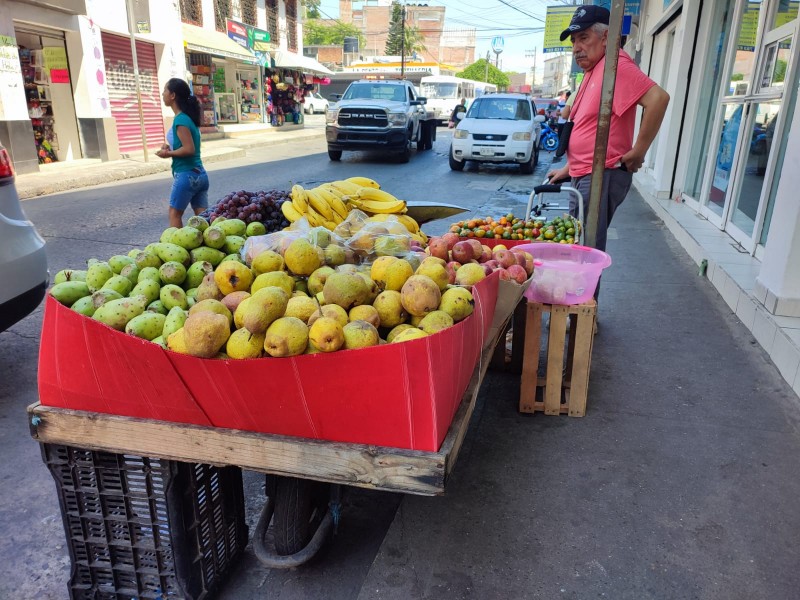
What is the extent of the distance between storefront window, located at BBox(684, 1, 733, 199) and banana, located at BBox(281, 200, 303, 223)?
6772 mm

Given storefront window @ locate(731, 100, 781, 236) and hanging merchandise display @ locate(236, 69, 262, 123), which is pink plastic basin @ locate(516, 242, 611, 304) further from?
hanging merchandise display @ locate(236, 69, 262, 123)

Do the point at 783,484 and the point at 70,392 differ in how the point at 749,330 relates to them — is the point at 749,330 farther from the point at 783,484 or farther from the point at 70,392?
the point at 70,392

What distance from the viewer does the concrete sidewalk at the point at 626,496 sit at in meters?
2.19

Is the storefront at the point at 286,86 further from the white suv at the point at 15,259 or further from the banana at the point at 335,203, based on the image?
the banana at the point at 335,203

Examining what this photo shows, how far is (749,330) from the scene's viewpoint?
14.6 feet

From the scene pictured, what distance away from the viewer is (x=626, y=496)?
265 cm

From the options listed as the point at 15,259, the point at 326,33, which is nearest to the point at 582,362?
the point at 15,259

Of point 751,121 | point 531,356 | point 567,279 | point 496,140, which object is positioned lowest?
point 531,356

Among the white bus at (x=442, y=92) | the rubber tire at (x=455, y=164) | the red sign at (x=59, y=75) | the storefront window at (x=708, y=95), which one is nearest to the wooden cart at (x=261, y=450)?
the storefront window at (x=708, y=95)

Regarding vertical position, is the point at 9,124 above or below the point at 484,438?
above

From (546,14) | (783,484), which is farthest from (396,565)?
(546,14)

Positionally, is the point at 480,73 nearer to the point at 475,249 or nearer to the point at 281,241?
the point at 475,249

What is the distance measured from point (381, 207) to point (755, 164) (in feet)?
14.7

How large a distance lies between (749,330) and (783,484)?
203 cm
